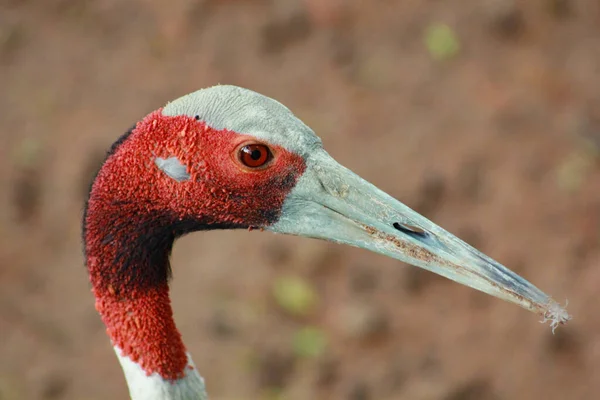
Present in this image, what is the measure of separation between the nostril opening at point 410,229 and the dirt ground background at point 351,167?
109 inches

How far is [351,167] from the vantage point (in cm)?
612

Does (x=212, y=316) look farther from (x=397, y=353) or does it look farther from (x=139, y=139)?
(x=139, y=139)

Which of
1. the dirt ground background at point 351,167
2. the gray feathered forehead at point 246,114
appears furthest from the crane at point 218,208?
the dirt ground background at point 351,167

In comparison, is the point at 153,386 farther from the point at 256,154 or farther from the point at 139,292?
the point at 256,154

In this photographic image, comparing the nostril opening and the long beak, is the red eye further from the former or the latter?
the nostril opening

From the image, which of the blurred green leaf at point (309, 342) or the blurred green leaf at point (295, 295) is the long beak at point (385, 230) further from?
the blurred green leaf at point (295, 295)

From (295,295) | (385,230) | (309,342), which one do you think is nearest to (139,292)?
(385,230)

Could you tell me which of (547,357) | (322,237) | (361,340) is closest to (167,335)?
(322,237)

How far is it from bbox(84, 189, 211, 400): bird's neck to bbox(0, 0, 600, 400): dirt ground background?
8.14ft

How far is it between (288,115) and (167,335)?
35.1 inches

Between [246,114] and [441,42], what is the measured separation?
464 centimetres

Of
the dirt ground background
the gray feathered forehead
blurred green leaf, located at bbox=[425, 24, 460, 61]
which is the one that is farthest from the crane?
blurred green leaf, located at bbox=[425, 24, 460, 61]

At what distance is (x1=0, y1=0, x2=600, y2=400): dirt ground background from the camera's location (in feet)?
17.1

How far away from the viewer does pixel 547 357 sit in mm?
5121
